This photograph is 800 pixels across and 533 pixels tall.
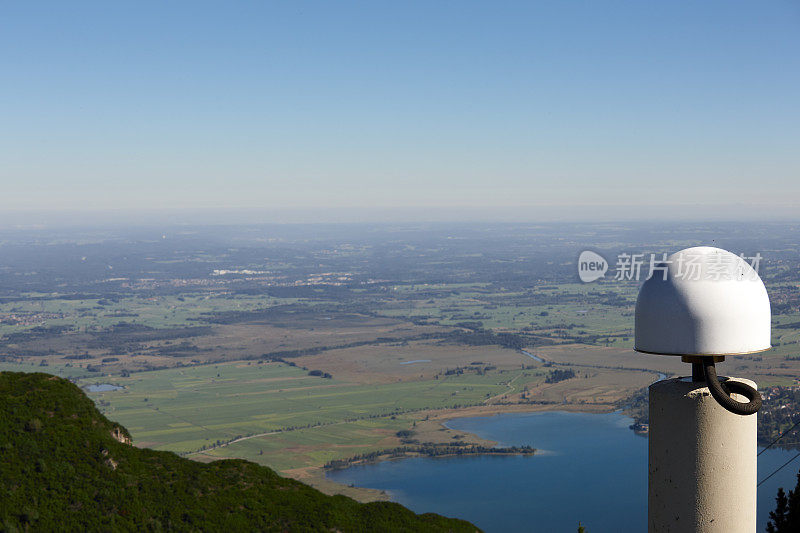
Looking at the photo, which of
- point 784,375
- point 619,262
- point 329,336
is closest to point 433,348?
point 329,336

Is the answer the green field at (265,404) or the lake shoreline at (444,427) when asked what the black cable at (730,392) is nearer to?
the lake shoreline at (444,427)

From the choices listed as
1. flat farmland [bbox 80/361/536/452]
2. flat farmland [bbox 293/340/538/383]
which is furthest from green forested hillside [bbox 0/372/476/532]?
flat farmland [bbox 293/340/538/383]

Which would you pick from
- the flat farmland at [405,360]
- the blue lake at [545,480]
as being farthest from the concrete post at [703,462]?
the flat farmland at [405,360]

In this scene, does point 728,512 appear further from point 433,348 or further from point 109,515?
point 433,348

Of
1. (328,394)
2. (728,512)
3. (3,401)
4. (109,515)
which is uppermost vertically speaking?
(728,512)

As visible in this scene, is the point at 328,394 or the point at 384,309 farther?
the point at 384,309

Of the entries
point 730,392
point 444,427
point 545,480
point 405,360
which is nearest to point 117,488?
point 730,392

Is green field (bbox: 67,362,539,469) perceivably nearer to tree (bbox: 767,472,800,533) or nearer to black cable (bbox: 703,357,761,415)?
tree (bbox: 767,472,800,533)
